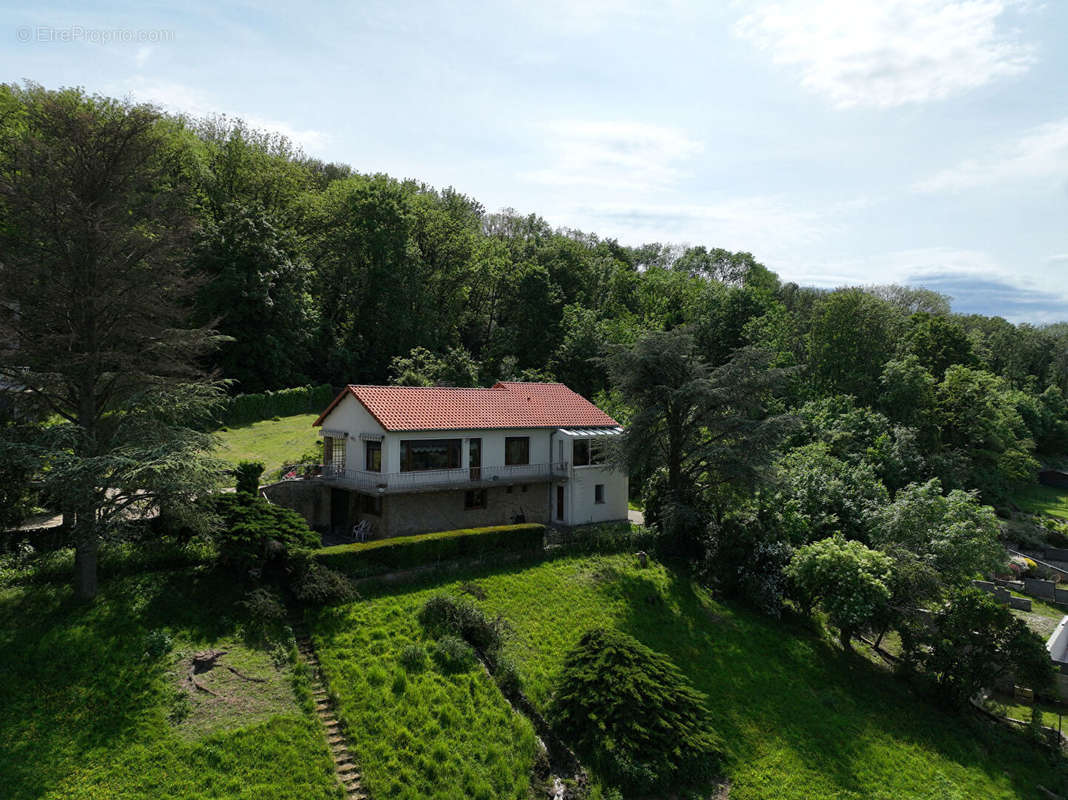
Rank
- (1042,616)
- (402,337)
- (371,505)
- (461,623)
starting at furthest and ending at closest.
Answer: (402,337), (1042,616), (371,505), (461,623)

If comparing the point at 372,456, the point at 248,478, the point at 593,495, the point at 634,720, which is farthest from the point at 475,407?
the point at 634,720

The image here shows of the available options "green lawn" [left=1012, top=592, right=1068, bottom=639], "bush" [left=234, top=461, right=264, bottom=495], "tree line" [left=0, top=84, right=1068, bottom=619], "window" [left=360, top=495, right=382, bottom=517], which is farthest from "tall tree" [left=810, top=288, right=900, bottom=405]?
"bush" [left=234, top=461, right=264, bottom=495]

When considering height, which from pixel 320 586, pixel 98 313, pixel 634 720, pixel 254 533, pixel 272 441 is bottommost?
pixel 634 720

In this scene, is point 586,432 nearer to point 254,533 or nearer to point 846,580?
point 846,580

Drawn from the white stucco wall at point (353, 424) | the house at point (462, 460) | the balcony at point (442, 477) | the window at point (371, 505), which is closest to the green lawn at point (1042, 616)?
the house at point (462, 460)

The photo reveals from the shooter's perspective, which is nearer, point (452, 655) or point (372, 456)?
point (452, 655)

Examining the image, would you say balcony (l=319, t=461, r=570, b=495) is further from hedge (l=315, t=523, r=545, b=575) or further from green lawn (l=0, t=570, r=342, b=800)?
green lawn (l=0, t=570, r=342, b=800)

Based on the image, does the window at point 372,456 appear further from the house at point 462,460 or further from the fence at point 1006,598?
the fence at point 1006,598
